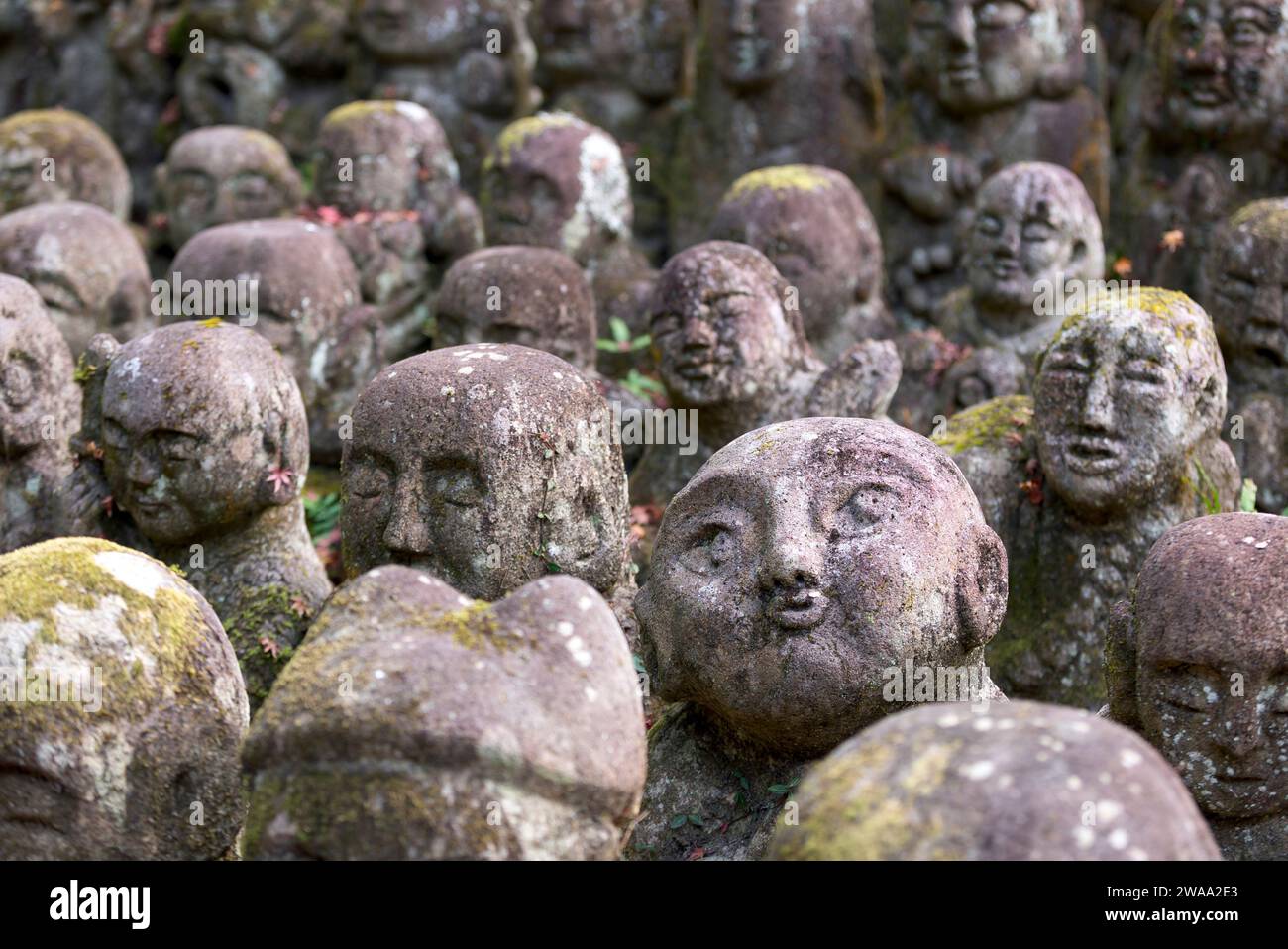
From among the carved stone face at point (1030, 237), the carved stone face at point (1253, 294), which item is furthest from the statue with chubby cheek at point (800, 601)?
the carved stone face at point (1030, 237)

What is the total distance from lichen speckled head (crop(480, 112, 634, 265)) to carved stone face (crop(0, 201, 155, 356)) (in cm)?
266

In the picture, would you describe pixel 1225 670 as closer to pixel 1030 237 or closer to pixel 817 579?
pixel 817 579

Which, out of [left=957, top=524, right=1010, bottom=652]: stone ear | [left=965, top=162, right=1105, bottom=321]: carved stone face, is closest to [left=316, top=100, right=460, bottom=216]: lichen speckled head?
[left=965, top=162, right=1105, bottom=321]: carved stone face

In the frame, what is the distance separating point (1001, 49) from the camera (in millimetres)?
13461

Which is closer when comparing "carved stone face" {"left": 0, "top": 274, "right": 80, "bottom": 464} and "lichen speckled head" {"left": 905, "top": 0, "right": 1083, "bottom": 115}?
"carved stone face" {"left": 0, "top": 274, "right": 80, "bottom": 464}

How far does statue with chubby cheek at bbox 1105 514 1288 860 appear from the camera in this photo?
19.6ft

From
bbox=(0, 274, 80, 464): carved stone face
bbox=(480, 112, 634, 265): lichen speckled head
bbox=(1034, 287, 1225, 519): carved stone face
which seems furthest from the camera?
bbox=(480, 112, 634, 265): lichen speckled head

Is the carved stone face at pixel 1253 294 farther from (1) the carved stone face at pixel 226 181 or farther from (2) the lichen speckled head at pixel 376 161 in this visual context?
(1) the carved stone face at pixel 226 181

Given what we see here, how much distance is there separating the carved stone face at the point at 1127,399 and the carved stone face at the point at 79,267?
251 inches

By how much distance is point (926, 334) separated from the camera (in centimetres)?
1180

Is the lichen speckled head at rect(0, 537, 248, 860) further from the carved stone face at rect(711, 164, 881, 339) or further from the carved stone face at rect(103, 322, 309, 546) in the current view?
the carved stone face at rect(711, 164, 881, 339)
